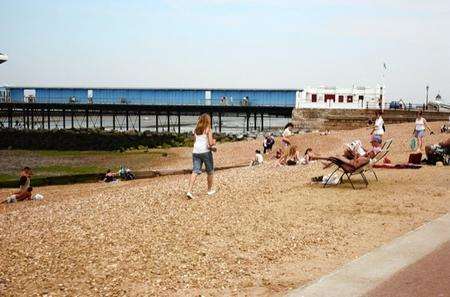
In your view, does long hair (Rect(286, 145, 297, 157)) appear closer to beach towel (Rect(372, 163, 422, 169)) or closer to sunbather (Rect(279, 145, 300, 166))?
sunbather (Rect(279, 145, 300, 166))

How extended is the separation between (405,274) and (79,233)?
424cm

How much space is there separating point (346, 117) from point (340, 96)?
24.0 feet

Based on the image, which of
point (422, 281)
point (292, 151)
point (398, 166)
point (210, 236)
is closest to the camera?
point (422, 281)

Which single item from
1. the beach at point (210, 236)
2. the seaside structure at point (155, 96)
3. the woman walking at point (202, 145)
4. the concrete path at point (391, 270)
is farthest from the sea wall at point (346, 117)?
the concrete path at point (391, 270)

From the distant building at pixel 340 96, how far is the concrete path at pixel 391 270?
41.1m

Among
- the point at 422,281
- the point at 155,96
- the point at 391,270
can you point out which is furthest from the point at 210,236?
A: the point at 155,96

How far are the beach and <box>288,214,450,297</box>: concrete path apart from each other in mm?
278

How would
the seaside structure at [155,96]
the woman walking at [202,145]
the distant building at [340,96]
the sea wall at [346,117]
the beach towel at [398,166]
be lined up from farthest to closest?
the seaside structure at [155,96] < the distant building at [340,96] < the sea wall at [346,117] < the beach towel at [398,166] < the woman walking at [202,145]

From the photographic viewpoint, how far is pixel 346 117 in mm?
42781

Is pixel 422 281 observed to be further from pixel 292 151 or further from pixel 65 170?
pixel 65 170

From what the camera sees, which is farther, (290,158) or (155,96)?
(155,96)

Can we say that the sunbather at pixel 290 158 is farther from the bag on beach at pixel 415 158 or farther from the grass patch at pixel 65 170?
the grass patch at pixel 65 170

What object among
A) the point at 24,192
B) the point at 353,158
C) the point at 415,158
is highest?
the point at 353,158

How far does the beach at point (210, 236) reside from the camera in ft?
17.4
